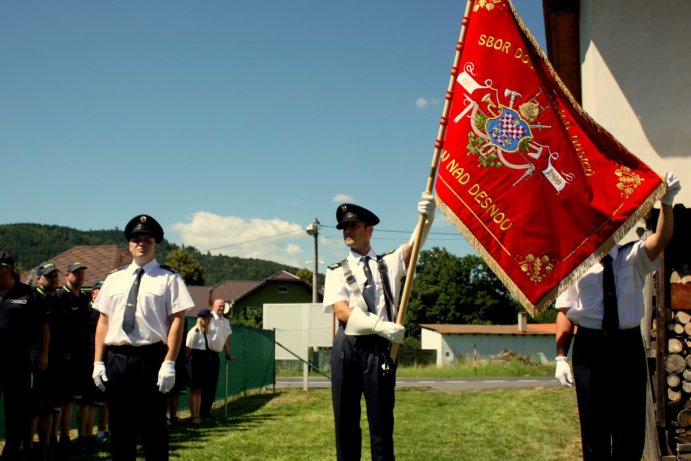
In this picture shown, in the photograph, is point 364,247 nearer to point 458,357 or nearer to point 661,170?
point 661,170

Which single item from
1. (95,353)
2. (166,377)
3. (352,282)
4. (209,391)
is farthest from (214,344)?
(352,282)

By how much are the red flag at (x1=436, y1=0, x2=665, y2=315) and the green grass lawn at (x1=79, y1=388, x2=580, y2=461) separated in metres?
3.85

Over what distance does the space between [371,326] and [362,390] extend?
0.56m

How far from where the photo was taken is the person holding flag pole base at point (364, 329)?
557 centimetres

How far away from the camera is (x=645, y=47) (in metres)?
9.23

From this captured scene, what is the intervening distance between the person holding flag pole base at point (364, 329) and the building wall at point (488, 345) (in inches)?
2288

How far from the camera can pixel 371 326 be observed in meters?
5.50

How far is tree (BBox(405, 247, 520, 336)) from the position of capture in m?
82.6

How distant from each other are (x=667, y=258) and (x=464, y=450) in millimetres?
3488

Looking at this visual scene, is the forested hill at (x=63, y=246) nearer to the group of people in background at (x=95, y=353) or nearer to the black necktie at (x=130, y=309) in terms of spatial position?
the group of people in background at (x=95, y=353)

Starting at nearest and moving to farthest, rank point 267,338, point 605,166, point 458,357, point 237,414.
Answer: point 605,166 < point 237,414 < point 267,338 < point 458,357

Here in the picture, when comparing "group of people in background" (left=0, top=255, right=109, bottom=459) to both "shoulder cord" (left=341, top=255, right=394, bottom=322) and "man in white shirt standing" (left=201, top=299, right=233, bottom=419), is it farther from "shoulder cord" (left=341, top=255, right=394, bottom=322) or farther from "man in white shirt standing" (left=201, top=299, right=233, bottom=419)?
"shoulder cord" (left=341, top=255, right=394, bottom=322)

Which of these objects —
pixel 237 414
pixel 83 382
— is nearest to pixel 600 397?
pixel 83 382

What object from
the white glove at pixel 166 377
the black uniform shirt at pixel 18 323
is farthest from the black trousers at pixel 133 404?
the black uniform shirt at pixel 18 323
